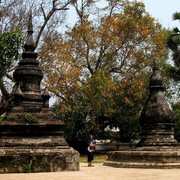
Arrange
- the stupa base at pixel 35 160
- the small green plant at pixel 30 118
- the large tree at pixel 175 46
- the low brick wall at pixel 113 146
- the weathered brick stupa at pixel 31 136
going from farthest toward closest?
the low brick wall at pixel 113 146 → the large tree at pixel 175 46 → the small green plant at pixel 30 118 → the weathered brick stupa at pixel 31 136 → the stupa base at pixel 35 160

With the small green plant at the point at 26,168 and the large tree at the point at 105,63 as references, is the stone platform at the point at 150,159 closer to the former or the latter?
the small green plant at the point at 26,168

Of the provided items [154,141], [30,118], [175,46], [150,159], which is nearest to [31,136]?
[30,118]

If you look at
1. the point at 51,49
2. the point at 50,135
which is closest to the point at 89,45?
the point at 51,49

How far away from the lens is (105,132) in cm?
2998

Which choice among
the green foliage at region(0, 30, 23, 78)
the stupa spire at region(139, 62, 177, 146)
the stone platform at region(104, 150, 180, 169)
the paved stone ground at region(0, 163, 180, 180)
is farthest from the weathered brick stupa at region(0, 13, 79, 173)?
the stupa spire at region(139, 62, 177, 146)

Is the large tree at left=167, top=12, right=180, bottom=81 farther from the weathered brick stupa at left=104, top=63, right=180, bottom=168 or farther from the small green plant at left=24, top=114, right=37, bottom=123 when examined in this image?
the small green plant at left=24, top=114, right=37, bottom=123

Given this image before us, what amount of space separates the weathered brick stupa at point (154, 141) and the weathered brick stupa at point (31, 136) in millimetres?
2546

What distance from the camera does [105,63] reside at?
2898 cm

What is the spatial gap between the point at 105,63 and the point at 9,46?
15954 millimetres

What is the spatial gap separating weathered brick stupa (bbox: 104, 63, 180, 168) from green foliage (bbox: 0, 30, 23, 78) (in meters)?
5.59

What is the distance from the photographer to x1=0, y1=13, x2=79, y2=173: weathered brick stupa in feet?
38.8

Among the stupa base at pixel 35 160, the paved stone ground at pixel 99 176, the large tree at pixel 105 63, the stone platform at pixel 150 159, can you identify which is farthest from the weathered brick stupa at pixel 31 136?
the large tree at pixel 105 63

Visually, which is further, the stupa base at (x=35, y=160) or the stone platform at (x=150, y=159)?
the stone platform at (x=150, y=159)

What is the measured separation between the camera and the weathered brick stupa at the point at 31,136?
11.8m
